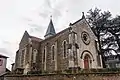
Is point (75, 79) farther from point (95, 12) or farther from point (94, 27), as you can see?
point (95, 12)

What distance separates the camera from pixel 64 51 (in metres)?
28.5

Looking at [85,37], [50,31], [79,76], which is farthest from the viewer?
[50,31]

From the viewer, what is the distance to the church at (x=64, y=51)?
88.7ft

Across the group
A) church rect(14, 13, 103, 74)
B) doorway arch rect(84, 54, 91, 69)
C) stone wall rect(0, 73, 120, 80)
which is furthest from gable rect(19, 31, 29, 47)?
stone wall rect(0, 73, 120, 80)

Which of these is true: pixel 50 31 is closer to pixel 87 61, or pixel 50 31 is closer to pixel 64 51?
pixel 64 51

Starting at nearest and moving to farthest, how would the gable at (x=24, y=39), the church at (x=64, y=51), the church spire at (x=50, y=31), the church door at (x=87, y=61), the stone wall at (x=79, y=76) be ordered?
1. the stone wall at (x=79, y=76)
2. the church at (x=64, y=51)
3. the church door at (x=87, y=61)
4. the gable at (x=24, y=39)
5. the church spire at (x=50, y=31)

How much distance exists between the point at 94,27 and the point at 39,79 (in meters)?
24.5

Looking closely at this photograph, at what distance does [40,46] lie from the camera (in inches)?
1405

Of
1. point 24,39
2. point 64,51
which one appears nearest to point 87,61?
point 64,51

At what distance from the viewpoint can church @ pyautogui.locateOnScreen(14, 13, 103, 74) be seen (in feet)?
88.7

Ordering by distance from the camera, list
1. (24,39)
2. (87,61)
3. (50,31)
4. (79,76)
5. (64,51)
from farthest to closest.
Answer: (50,31) → (24,39) → (87,61) → (64,51) → (79,76)

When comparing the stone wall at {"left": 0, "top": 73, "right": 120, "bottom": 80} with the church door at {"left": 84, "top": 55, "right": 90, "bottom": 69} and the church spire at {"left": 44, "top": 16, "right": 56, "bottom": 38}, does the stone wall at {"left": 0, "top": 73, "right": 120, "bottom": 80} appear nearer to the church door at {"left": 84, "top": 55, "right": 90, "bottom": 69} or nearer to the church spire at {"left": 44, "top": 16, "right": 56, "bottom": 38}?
the church door at {"left": 84, "top": 55, "right": 90, "bottom": 69}

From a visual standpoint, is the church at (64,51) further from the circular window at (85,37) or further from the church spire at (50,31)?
the church spire at (50,31)

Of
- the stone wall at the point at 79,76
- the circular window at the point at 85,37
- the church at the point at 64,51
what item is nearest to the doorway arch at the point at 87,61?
the church at the point at 64,51
